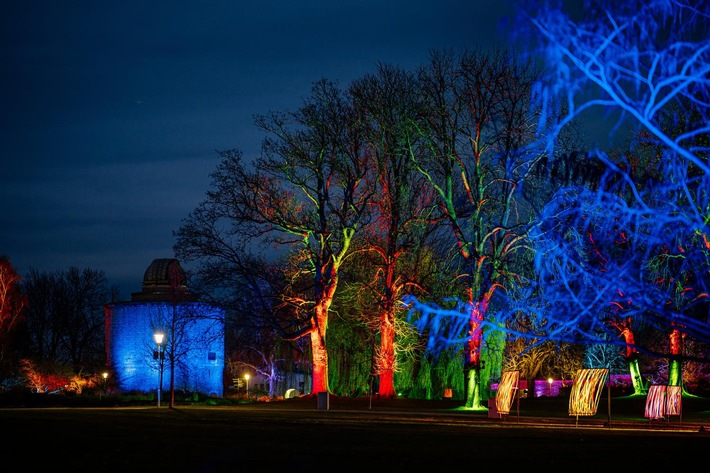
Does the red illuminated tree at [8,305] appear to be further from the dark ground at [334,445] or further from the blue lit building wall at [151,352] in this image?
the dark ground at [334,445]

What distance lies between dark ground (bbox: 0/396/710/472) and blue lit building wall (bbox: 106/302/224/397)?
4788 centimetres

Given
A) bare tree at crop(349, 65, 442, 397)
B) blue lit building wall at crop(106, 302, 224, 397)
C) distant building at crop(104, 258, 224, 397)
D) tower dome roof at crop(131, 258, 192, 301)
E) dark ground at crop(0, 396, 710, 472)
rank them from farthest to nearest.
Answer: tower dome roof at crop(131, 258, 192, 301), blue lit building wall at crop(106, 302, 224, 397), distant building at crop(104, 258, 224, 397), bare tree at crop(349, 65, 442, 397), dark ground at crop(0, 396, 710, 472)

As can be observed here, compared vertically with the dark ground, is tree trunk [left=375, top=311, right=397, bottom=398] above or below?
above

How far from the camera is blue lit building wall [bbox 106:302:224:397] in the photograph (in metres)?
77.8

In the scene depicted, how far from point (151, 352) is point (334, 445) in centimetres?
6112

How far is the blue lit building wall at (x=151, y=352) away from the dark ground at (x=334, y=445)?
47.9 meters

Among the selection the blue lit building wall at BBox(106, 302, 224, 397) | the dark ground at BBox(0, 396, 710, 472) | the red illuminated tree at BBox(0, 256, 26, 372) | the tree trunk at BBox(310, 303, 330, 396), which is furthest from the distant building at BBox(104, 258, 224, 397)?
the dark ground at BBox(0, 396, 710, 472)

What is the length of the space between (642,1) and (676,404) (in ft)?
59.3

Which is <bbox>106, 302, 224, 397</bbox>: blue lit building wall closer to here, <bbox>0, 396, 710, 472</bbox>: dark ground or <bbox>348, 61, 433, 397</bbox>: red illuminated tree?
<bbox>348, 61, 433, 397</bbox>: red illuminated tree

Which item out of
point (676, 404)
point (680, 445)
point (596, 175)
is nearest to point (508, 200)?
point (596, 175)

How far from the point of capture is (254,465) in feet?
49.6

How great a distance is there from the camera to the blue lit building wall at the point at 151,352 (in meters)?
77.8

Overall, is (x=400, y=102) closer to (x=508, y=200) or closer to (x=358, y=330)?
(x=508, y=200)

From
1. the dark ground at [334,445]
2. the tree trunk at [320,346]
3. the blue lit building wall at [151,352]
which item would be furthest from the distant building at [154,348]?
the dark ground at [334,445]
